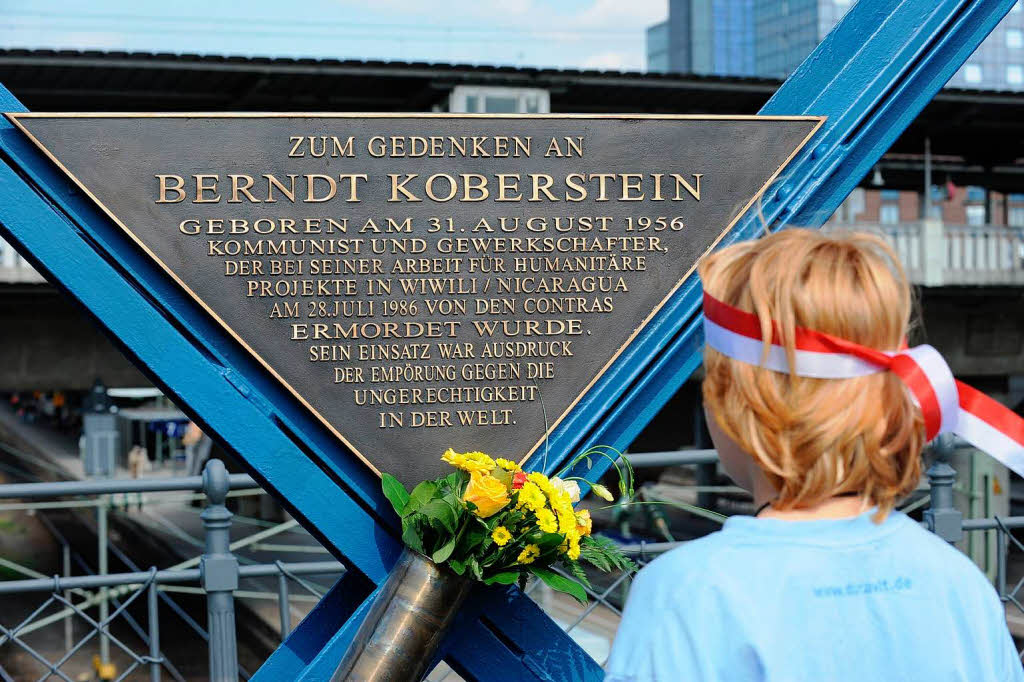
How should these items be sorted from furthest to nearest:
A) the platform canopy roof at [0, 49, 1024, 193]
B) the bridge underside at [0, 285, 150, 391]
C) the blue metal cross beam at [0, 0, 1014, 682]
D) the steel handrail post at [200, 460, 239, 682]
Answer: the bridge underside at [0, 285, 150, 391] → the platform canopy roof at [0, 49, 1024, 193] → the steel handrail post at [200, 460, 239, 682] → the blue metal cross beam at [0, 0, 1014, 682]

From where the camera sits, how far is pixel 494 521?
357cm

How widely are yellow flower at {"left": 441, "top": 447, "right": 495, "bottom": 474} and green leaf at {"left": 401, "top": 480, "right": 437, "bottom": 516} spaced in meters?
0.11

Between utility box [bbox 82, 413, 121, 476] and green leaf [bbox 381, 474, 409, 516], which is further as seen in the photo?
utility box [bbox 82, 413, 121, 476]

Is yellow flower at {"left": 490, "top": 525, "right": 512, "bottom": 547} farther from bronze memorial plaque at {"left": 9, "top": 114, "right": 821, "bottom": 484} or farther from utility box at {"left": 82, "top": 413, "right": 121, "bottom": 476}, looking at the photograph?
utility box at {"left": 82, "top": 413, "right": 121, "bottom": 476}

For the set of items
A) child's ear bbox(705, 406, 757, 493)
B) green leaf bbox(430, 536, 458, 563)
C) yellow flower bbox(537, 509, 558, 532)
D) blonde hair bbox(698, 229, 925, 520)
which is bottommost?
green leaf bbox(430, 536, 458, 563)

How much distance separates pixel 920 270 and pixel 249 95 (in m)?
10.6

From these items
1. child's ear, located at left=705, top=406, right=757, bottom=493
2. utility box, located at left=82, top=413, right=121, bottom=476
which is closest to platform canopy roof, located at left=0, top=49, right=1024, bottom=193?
utility box, located at left=82, top=413, right=121, bottom=476

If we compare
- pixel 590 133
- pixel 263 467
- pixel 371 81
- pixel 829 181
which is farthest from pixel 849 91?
pixel 371 81

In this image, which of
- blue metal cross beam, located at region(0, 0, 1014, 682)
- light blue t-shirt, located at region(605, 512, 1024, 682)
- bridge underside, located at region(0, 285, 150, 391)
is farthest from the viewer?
bridge underside, located at region(0, 285, 150, 391)

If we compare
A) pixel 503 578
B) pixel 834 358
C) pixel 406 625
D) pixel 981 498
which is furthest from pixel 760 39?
pixel 834 358

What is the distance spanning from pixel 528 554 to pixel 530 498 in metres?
0.18

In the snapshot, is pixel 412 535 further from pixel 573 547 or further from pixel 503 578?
pixel 573 547

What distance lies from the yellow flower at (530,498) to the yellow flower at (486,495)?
0.05 meters

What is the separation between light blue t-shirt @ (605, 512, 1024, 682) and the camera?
1605 millimetres
